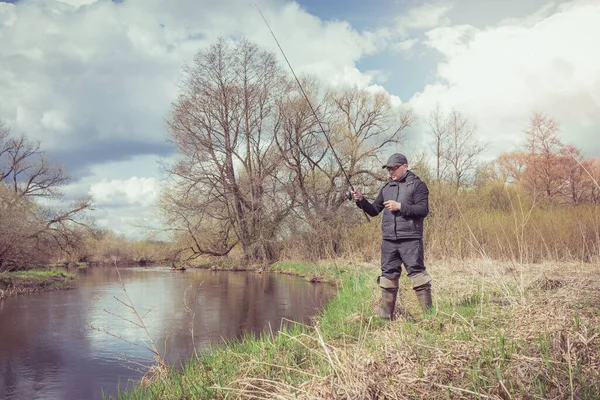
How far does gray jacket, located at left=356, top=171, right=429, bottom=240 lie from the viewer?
4.77 meters

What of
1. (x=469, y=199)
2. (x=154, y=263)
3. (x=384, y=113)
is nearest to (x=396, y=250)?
(x=469, y=199)

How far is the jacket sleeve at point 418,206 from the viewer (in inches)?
186

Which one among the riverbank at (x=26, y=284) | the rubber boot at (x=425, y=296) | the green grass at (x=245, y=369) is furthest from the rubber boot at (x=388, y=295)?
the riverbank at (x=26, y=284)

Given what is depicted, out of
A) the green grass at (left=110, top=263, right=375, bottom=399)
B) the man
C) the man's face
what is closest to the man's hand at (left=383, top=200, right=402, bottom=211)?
the man

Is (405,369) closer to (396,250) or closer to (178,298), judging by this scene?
(396,250)

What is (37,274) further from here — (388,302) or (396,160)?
(396,160)

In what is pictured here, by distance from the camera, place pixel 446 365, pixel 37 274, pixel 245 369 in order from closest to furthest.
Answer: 1. pixel 446 365
2. pixel 245 369
3. pixel 37 274

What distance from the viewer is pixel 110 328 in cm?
780

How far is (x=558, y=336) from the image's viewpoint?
2732 mm

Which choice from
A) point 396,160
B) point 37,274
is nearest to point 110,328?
point 396,160

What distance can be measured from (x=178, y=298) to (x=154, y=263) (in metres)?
19.6

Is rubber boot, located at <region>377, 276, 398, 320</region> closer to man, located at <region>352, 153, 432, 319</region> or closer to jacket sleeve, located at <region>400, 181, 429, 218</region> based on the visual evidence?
man, located at <region>352, 153, 432, 319</region>

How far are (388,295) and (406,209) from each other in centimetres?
98

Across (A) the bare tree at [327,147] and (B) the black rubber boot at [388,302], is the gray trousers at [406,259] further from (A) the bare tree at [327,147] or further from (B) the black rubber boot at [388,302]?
(A) the bare tree at [327,147]
